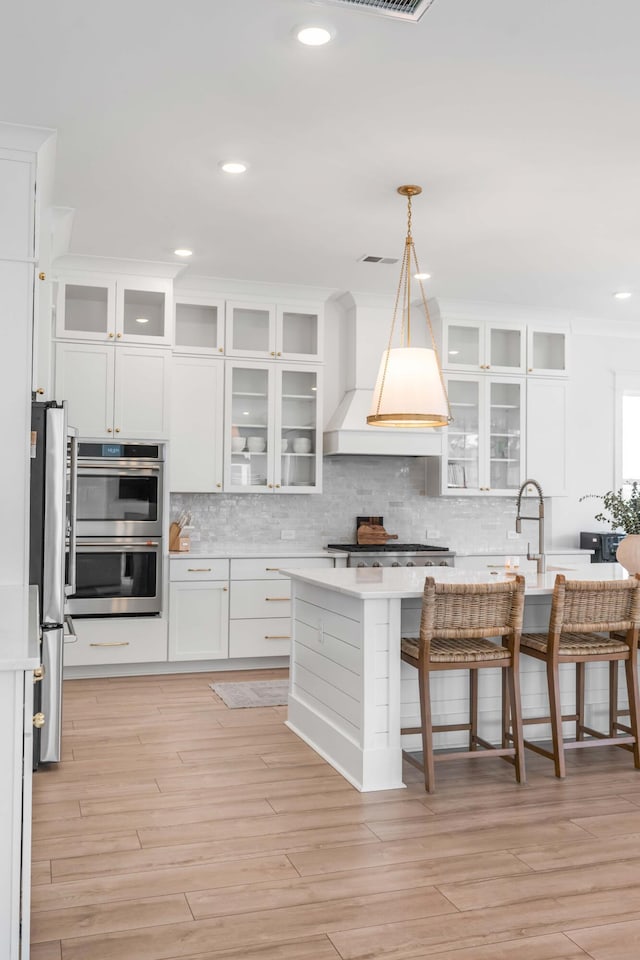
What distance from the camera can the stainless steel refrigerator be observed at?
3805mm

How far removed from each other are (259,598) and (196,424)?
1.31 m

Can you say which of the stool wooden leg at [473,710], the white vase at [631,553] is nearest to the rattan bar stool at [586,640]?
the stool wooden leg at [473,710]

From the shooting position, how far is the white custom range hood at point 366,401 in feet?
20.9

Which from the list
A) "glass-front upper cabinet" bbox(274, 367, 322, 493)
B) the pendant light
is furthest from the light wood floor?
"glass-front upper cabinet" bbox(274, 367, 322, 493)

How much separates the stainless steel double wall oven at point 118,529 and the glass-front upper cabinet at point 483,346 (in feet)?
7.84

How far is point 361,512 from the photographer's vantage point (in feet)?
22.3

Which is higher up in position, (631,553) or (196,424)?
(196,424)

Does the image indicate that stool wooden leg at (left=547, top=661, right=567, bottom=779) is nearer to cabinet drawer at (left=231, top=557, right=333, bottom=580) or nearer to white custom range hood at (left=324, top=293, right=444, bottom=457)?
cabinet drawer at (left=231, top=557, right=333, bottom=580)

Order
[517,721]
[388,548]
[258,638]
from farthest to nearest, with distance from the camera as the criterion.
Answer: [388,548] → [258,638] → [517,721]

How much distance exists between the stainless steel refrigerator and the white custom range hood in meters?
2.82

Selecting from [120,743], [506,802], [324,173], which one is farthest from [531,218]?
[120,743]

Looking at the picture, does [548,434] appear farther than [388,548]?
Yes

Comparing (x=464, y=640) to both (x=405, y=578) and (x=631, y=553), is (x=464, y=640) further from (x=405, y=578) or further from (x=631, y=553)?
(x=631, y=553)

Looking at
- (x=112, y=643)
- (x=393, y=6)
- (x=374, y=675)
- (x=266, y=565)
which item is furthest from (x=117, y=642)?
(x=393, y=6)
